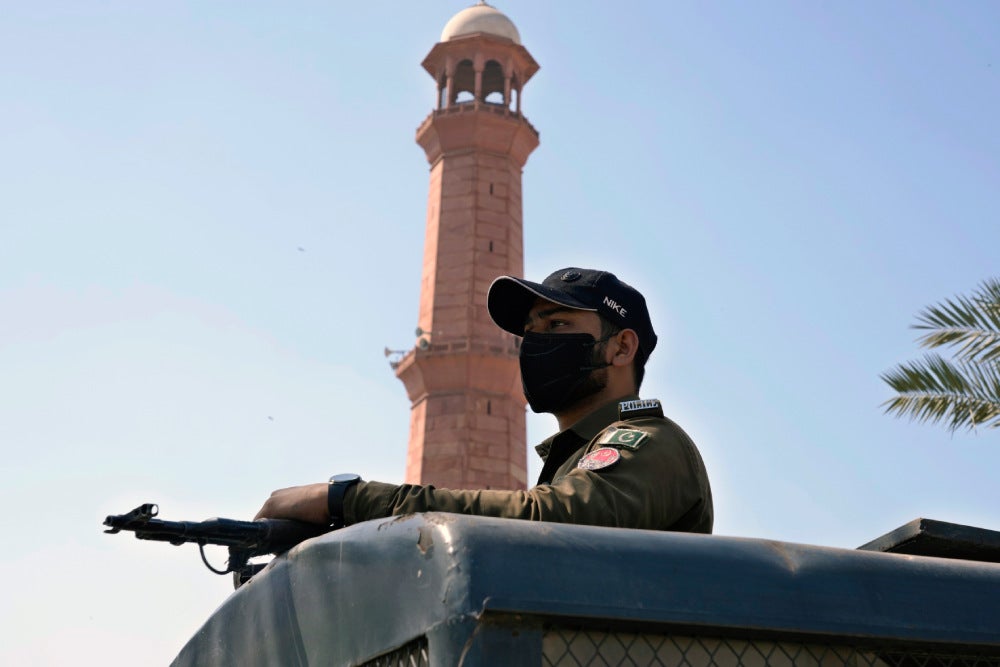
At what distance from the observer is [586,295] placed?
3.80 m

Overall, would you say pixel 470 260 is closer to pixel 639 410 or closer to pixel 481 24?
pixel 481 24

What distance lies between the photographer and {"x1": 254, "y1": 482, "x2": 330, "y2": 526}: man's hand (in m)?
3.12

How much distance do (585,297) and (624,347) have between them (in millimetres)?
185

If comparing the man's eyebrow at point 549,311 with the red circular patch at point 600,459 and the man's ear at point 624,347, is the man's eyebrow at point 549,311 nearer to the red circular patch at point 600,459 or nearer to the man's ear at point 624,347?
the man's ear at point 624,347

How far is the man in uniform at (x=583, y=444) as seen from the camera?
9.80 ft

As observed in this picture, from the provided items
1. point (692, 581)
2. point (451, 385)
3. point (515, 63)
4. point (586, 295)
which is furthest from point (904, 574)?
point (515, 63)

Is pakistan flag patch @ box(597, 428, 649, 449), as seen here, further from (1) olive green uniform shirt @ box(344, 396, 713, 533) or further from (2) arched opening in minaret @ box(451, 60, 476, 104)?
(2) arched opening in minaret @ box(451, 60, 476, 104)

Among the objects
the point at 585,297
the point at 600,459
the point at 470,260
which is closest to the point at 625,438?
the point at 600,459

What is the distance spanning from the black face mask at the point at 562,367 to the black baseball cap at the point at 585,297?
9 centimetres

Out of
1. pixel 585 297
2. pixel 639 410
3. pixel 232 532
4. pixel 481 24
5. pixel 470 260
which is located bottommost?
pixel 232 532

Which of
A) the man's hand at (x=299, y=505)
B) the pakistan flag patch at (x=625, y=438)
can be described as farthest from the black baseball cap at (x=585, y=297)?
A: the man's hand at (x=299, y=505)

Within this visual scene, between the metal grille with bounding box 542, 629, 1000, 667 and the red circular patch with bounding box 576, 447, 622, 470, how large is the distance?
658mm

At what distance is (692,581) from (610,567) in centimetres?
15

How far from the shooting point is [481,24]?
41.3 meters
